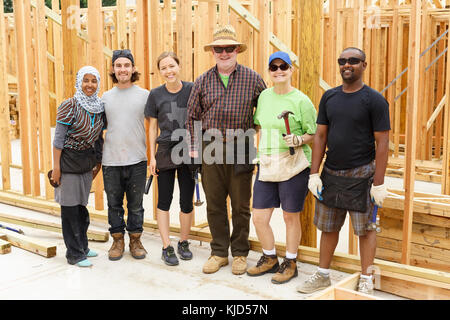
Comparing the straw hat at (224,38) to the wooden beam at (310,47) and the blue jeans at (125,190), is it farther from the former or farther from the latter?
the blue jeans at (125,190)

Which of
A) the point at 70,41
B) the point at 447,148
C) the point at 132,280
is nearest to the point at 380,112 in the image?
the point at 132,280

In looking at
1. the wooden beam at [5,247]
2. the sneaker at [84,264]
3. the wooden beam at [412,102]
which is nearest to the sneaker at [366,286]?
the wooden beam at [412,102]

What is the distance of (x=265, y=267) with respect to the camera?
3.89 metres

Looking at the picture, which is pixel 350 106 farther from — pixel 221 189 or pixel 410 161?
pixel 221 189

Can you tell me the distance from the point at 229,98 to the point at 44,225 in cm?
272

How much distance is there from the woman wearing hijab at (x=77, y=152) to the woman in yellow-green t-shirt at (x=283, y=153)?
4.44ft

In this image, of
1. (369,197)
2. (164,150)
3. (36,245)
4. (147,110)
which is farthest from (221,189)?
(36,245)

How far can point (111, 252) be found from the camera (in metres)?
4.38

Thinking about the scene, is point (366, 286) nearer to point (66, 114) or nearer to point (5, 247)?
point (66, 114)

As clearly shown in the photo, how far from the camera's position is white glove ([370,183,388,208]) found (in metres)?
3.17

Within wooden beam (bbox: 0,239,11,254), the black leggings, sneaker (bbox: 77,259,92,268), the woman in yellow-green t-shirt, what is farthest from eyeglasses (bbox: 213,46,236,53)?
wooden beam (bbox: 0,239,11,254)

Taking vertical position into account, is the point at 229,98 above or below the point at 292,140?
above

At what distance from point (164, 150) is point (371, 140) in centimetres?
169

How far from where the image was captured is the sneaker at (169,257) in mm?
4184
